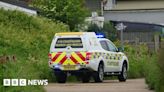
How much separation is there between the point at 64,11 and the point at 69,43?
60.2 ft

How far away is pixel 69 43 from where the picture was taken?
79.6 ft

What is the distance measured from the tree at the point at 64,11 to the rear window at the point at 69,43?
673 inches

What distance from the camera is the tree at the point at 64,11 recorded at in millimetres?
42281

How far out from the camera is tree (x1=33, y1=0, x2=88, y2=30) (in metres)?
42.3

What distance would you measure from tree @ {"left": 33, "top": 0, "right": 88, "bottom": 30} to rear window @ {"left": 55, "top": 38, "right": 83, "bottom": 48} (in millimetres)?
17104

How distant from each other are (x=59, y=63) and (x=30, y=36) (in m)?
6.77

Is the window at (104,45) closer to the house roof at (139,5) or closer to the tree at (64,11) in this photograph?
the tree at (64,11)

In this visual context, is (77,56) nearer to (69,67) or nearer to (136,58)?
(69,67)

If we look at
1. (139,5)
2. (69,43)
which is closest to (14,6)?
(69,43)

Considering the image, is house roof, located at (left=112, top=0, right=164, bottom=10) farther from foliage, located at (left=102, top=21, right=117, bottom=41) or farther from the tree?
the tree

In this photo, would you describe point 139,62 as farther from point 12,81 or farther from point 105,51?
point 12,81

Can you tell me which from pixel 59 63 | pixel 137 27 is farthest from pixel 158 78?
pixel 137 27

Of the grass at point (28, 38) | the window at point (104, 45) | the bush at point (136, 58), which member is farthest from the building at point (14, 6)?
the window at point (104, 45)

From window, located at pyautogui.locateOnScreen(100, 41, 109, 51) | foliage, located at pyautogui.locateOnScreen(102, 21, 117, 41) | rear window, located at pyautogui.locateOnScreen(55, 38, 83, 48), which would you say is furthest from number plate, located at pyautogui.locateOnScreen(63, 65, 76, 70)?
foliage, located at pyautogui.locateOnScreen(102, 21, 117, 41)
